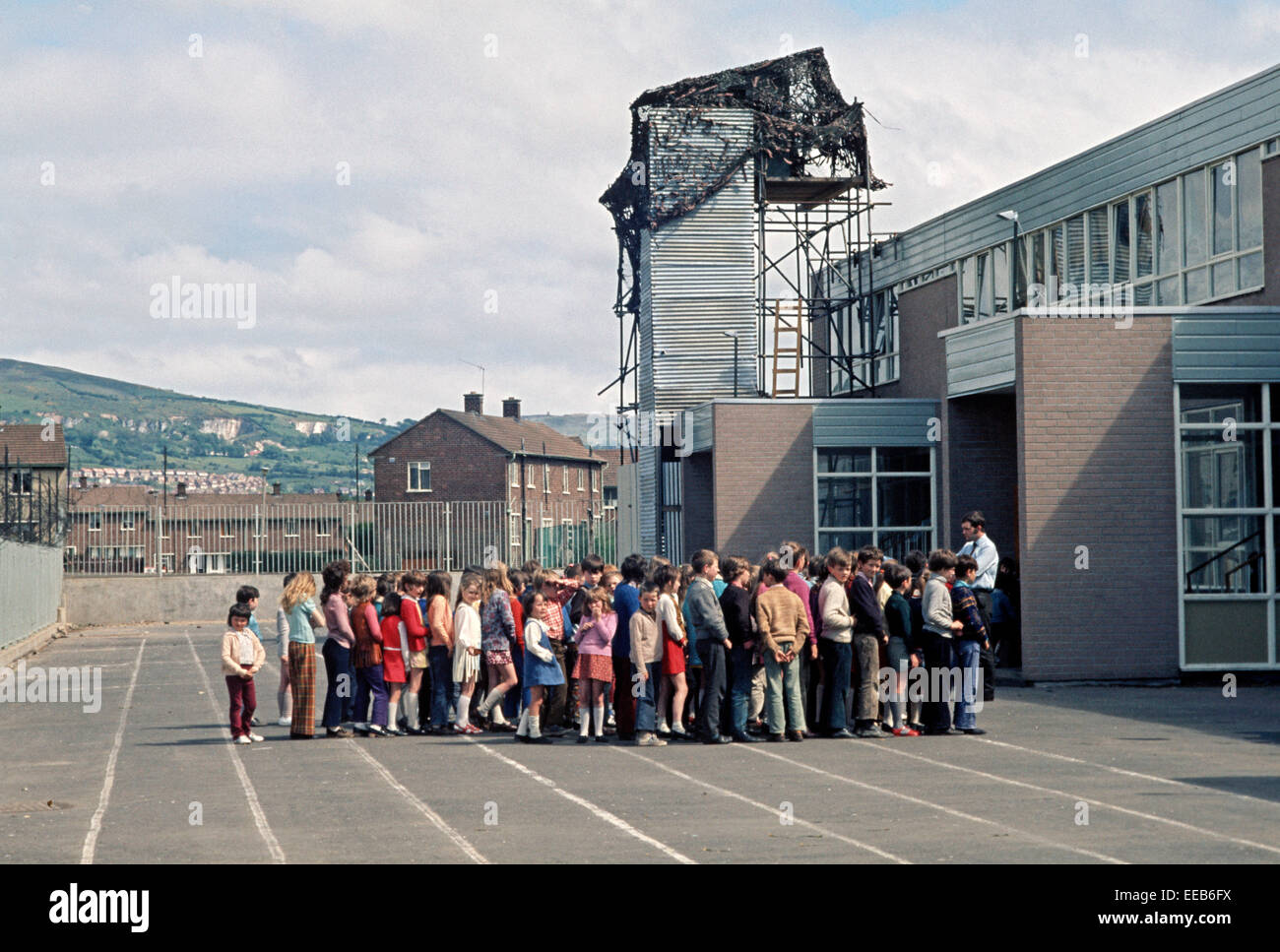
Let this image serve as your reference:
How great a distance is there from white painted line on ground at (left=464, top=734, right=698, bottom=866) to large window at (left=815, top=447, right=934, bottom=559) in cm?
1584

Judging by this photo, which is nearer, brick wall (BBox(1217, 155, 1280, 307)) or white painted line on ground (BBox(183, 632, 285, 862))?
white painted line on ground (BBox(183, 632, 285, 862))

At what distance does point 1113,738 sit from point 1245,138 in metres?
12.0

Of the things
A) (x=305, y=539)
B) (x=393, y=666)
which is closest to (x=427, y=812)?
(x=393, y=666)

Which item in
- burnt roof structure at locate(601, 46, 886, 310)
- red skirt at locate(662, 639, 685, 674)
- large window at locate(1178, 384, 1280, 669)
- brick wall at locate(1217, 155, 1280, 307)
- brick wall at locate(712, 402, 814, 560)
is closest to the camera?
red skirt at locate(662, 639, 685, 674)

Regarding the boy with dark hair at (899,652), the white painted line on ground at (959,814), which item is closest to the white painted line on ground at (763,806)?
the white painted line on ground at (959,814)

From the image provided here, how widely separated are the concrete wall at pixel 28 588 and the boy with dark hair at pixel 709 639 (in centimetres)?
1868

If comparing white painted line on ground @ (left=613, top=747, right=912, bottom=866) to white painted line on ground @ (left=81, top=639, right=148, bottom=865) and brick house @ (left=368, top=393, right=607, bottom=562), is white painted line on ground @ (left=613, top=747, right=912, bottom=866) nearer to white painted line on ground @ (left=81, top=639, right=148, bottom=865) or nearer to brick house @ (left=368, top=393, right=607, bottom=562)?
white painted line on ground @ (left=81, top=639, right=148, bottom=865)

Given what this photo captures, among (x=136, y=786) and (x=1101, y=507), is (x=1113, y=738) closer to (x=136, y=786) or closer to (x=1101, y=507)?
(x=1101, y=507)

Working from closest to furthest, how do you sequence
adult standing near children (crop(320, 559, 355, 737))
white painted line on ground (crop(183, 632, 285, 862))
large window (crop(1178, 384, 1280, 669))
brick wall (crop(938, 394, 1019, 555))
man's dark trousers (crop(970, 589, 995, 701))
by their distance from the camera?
white painted line on ground (crop(183, 632, 285, 862)) → adult standing near children (crop(320, 559, 355, 737)) → man's dark trousers (crop(970, 589, 995, 701)) → large window (crop(1178, 384, 1280, 669)) → brick wall (crop(938, 394, 1019, 555))

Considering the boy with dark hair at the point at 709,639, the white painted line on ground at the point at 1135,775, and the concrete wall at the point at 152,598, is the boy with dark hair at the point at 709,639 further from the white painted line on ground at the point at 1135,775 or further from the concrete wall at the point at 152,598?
the concrete wall at the point at 152,598

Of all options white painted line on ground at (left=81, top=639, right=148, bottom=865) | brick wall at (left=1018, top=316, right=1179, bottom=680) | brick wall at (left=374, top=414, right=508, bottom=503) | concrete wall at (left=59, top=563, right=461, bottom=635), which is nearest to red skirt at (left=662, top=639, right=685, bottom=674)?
white painted line on ground at (left=81, top=639, right=148, bottom=865)

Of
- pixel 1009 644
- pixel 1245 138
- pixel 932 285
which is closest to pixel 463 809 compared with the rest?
pixel 1009 644

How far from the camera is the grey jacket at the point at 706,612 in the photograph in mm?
15391

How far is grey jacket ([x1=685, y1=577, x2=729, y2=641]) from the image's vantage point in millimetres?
15391
